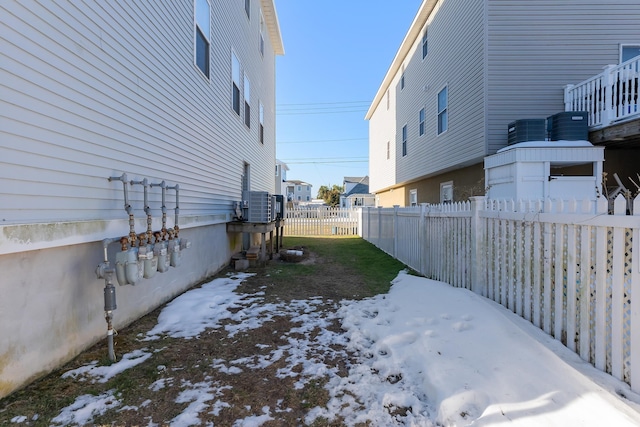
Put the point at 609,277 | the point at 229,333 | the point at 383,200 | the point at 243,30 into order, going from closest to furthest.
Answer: the point at 609,277, the point at 229,333, the point at 243,30, the point at 383,200

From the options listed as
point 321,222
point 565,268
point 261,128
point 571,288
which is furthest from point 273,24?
point 571,288

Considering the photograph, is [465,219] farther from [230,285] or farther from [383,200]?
[383,200]

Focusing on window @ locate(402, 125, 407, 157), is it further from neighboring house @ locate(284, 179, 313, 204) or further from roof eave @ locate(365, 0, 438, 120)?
neighboring house @ locate(284, 179, 313, 204)

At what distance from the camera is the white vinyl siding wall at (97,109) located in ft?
7.82

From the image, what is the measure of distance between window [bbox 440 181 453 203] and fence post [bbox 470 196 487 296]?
6.93 m

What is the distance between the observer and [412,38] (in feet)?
43.7

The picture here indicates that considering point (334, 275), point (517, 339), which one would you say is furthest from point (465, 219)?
point (334, 275)

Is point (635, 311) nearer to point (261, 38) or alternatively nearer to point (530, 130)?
point (530, 130)

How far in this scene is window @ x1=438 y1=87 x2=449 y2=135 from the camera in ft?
34.0

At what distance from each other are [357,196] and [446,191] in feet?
94.3

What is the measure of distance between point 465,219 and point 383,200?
17829 mm

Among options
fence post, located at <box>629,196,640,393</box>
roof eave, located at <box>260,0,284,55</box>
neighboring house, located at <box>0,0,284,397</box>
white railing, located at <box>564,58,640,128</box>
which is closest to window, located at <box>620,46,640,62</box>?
white railing, located at <box>564,58,640,128</box>

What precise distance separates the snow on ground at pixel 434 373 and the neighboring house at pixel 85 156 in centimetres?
53

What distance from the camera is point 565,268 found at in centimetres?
284
